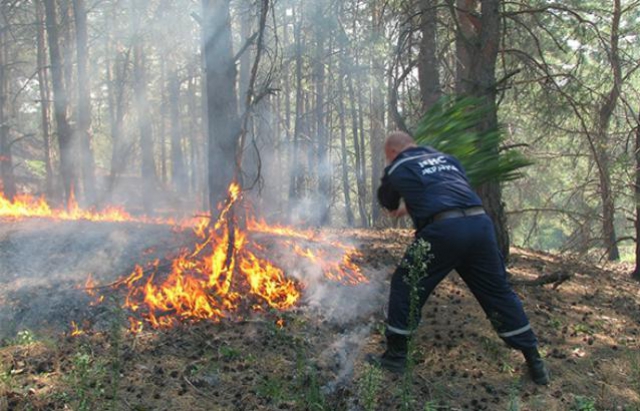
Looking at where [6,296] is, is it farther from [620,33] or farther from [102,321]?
[620,33]

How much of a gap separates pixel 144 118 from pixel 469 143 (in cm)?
2218

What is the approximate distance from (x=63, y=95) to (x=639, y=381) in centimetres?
1416

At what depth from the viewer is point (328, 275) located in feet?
20.2

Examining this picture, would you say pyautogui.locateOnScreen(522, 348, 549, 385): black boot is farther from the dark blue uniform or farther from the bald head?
the bald head

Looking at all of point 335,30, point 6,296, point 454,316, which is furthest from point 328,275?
point 335,30

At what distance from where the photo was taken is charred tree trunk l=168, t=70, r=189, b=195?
→ 83.7ft

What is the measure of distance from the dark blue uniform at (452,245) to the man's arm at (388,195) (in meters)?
0.16

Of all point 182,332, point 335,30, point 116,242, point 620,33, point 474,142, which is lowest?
point 182,332

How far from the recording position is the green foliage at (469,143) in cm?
518

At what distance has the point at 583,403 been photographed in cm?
389

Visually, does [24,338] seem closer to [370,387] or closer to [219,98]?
[370,387]

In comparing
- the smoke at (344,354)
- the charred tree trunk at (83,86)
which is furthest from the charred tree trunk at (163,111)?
the smoke at (344,354)

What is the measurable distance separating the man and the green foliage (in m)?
0.92

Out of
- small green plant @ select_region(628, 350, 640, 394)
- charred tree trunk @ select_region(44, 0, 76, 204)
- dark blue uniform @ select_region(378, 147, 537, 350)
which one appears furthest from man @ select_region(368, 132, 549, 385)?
charred tree trunk @ select_region(44, 0, 76, 204)
